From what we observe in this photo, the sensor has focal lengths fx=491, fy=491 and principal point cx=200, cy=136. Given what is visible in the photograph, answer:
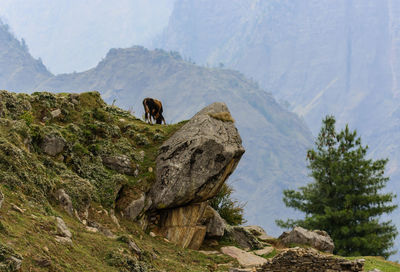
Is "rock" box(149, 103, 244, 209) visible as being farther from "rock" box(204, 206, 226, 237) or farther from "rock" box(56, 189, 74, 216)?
"rock" box(56, 189, 74, 216)

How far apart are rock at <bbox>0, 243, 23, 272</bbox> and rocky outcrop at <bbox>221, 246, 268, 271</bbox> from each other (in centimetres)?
1153

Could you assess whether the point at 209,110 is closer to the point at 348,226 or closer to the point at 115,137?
the point at 115,137

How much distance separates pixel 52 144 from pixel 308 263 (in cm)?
972

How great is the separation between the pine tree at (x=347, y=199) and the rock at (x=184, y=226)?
63.3ft

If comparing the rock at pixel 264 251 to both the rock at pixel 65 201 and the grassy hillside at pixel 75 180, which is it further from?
the rock at pixel 65 201

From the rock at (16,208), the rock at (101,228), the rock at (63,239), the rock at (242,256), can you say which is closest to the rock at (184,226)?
Answer: the rock at (242,256)

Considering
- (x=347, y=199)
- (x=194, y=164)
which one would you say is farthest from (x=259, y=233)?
(x=347, y=199)

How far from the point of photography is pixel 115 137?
21.5 meters

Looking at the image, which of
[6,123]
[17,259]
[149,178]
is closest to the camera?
[17,259]

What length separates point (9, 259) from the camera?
29.4 feet

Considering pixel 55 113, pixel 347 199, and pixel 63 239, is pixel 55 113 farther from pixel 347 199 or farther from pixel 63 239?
pixel 347 199

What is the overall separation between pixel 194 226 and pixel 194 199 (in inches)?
53.7

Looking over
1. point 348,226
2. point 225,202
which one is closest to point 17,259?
point 225,202

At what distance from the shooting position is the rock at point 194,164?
1988 centimetres
